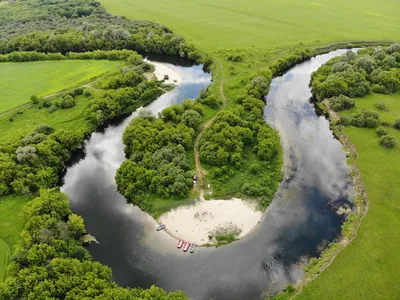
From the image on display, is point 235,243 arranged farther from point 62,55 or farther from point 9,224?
point 62,55

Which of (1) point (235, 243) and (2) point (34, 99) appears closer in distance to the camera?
Answer: (1) point (235, 243)

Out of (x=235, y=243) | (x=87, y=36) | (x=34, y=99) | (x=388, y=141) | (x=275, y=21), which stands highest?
(x=275, y=21)

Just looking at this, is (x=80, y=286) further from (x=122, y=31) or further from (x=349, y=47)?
(x=349, y=47)

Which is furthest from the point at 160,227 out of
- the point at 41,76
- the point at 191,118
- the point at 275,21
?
the point at 275,21

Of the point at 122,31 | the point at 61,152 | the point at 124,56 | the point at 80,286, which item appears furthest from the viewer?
the point at 122,31

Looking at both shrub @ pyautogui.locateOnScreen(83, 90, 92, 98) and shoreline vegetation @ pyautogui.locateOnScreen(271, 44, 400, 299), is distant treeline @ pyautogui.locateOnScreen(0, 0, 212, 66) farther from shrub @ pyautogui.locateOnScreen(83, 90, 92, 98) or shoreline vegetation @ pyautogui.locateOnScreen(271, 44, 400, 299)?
shoreline vegetation @ pyautogui.locateOnScreen(271, 44, 400, 299)

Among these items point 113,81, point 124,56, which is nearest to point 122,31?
point 124,56
